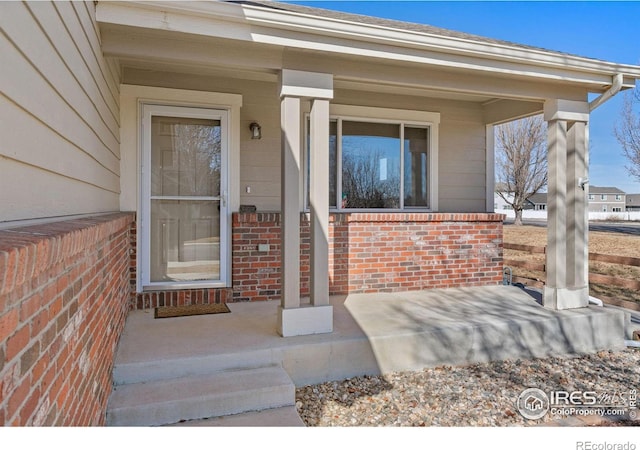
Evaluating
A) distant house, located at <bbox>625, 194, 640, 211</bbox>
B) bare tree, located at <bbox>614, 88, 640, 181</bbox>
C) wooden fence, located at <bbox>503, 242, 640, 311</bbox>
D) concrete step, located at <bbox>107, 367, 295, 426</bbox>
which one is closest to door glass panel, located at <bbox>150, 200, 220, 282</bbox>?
concrete step, located at <bbox>107, 367, 295, 426</bbox>

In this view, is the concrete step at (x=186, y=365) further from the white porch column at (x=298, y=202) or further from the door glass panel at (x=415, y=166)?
the door glass panel at (x=415, y=166)

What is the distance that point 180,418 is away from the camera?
254cm

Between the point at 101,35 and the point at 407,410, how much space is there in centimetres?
355

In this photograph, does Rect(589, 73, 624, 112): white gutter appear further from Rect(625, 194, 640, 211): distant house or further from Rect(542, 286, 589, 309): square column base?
Rect(625, 194, 640, 211): distant house

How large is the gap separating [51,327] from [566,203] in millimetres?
4953

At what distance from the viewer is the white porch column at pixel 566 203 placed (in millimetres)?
4516

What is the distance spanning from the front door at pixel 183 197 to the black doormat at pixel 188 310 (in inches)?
10.2

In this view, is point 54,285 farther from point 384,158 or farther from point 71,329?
point 384,158

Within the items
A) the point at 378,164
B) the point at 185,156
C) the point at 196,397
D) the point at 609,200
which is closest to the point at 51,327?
the point at 196,397

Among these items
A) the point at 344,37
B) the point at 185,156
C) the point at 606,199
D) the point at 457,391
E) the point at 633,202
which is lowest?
the point at 457,391

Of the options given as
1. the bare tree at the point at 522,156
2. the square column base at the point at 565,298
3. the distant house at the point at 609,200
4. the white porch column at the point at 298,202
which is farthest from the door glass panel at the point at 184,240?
the distant house at the point at 609,200

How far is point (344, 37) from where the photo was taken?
345 cm

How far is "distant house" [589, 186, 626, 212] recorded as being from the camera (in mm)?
61531

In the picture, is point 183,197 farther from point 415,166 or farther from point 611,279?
point 611,279
